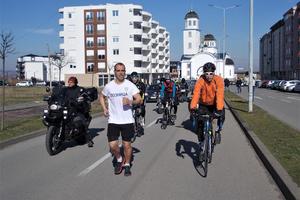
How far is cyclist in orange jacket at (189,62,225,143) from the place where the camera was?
786 centimetres

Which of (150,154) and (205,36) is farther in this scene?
(205,36)

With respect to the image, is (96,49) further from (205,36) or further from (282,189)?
(282,189)

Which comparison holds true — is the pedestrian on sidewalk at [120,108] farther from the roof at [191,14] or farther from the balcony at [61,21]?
the roof at [191,14]

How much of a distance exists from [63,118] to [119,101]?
2.80 m

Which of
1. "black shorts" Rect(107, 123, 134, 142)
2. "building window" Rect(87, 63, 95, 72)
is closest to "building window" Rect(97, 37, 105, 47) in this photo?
"building window" Rect(87, 63, 95, 72)

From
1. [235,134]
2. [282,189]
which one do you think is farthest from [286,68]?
[282,189]

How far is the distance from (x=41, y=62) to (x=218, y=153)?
140 metres

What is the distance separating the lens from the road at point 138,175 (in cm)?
630

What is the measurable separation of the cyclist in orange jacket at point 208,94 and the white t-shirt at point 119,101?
111cm

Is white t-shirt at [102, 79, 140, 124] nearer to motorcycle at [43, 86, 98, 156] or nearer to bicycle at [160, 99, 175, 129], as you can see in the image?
motorcycle at [43, 86, 98, 156]

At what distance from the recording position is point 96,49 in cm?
9256

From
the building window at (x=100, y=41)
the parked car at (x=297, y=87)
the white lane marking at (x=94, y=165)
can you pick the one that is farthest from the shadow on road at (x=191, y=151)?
the building window at (x=100, y=41)

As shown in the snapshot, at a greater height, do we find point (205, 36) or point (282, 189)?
point (205, 36)

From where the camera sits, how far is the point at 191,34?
132 metres
